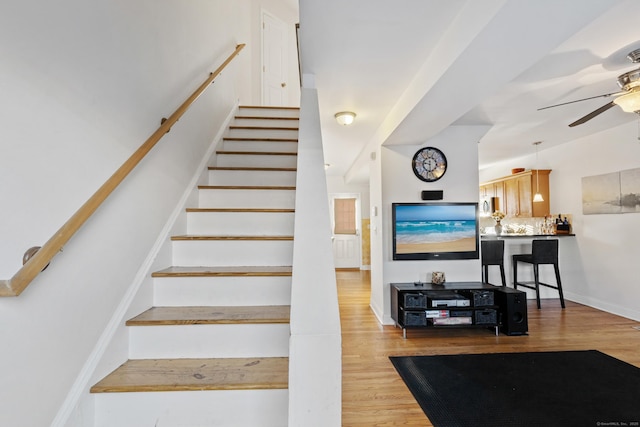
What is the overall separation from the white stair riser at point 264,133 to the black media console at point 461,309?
83.3 inches

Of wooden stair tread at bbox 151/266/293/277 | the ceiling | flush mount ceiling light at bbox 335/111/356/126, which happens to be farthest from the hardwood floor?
flush mount ceiling light at bbox 335/111/356/126

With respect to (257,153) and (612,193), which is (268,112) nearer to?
(257,153)

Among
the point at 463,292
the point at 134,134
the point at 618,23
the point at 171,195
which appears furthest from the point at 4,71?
the point at 463,292

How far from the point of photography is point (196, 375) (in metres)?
1.26

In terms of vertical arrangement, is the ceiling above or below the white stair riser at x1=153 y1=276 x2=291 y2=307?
→ above

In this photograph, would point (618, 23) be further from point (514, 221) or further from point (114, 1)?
point (514, 221)

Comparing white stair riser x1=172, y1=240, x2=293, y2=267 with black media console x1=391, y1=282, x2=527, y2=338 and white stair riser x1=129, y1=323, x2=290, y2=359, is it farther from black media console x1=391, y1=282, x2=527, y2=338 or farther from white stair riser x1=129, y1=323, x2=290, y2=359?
black media console x1=391, y1=282, x2=527, y2=338

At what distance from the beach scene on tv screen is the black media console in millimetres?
551

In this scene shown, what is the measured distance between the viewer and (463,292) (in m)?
3.39

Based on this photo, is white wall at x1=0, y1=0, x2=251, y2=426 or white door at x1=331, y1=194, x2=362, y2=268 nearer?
white wall at x1=0, y1=0, x2=251, y2=426

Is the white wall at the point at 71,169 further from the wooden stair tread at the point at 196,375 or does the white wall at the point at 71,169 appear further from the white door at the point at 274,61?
the white door at the point at 274,61

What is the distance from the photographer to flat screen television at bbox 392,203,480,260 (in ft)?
12.3

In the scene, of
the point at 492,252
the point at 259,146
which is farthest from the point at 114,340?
the point at 492,252

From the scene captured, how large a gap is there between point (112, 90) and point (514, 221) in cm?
697
